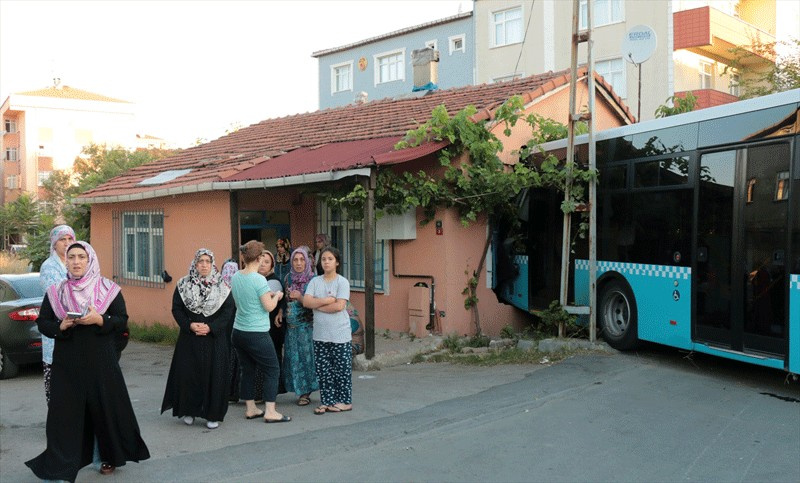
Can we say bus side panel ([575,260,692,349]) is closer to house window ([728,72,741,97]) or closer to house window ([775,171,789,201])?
house window ([775,171,789,201])

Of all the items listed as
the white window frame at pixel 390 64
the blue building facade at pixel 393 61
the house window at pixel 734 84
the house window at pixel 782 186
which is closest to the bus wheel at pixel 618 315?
the house window at pixel 782 186

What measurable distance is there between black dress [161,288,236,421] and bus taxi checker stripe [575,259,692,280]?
5.29m

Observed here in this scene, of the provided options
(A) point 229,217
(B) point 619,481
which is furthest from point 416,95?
(B) point 619,481

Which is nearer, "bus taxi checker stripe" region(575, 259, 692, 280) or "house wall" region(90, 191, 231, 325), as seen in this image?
"bus taxi checker stripe" region(575, 259, 692, 280)

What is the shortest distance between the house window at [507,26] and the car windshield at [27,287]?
24.8 m

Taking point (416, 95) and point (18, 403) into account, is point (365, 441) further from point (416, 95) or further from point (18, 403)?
point (416, 95)

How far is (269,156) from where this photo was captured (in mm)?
13797

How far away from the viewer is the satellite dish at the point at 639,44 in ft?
39.6

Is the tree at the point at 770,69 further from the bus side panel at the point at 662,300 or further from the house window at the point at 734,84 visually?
the bus side panel at the point at 662,300

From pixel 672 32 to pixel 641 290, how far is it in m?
19.8

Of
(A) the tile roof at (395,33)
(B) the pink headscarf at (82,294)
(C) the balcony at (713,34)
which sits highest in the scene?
(A) the tile roof at (395,33)

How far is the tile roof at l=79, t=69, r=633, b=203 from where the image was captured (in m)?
12.9

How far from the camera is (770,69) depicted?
26.3 meters

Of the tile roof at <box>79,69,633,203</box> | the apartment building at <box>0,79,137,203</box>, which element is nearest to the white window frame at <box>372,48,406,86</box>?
the tile roof at <box>79,69,633,203</box>
